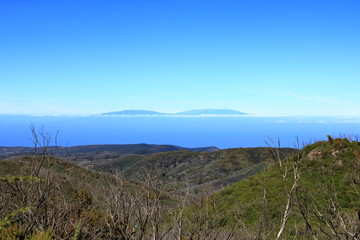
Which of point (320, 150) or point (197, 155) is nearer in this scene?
point (320, 150)

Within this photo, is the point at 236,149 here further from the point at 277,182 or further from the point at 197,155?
the point at 277,182

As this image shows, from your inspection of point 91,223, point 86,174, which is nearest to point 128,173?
point 86,174

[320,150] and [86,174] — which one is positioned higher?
[320,150]

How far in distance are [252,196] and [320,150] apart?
26.5 feet

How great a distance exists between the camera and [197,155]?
103 metres

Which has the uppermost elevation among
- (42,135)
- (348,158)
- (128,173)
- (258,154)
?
(42,135)

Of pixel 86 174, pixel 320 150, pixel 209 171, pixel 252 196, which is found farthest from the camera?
pixel 209 171

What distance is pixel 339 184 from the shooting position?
857 inches

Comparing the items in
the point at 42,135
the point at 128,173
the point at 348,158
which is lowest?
the point at 128,173

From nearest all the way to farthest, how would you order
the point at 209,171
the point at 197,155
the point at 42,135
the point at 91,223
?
the point at 42,135
the point at 91,223
the point at 209,171
the point at 197,155

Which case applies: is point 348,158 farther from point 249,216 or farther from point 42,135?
point 42,135

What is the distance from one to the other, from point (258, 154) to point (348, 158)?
214ft

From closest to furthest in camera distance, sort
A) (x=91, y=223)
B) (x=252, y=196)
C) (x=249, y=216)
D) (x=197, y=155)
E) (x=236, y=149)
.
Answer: (x=91, y=223) < (x=249, y=216) < (x=252, y=196) < (x=236, y=149) < (x=197, y=155)

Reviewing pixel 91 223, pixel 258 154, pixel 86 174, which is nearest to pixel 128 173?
pixel 258 154
